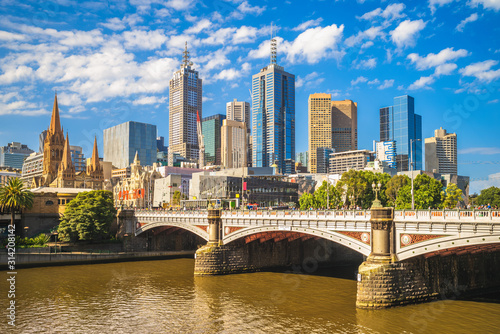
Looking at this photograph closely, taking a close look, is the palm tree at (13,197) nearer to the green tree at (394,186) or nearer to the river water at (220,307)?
the river water at (220,307)

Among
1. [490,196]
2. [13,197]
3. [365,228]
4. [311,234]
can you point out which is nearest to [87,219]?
[13,197]

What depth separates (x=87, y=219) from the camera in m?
82.1

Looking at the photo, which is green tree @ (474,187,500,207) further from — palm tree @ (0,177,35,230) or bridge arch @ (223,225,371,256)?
palm tree @ (0,177,35,230)

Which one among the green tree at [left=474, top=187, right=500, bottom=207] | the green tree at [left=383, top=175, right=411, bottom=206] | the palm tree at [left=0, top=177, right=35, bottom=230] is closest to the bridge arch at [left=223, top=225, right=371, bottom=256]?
the palm tree at [left=0, top=177, right=35, bottom=230]

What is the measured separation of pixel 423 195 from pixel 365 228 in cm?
3783

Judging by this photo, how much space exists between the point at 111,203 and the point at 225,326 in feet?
208

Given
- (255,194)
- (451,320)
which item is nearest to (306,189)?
(255,194)

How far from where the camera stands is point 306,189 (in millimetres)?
193375

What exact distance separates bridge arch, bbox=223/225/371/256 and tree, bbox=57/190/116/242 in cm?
3327

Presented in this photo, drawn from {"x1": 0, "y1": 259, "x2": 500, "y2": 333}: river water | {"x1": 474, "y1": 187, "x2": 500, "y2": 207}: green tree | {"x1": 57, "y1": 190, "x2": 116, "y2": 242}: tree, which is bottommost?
{"x1": 0, "y1": 259, "x2": 500, "y2": 333}: river water

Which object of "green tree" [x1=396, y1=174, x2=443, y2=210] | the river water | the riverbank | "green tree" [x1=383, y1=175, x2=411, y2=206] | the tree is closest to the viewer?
the river water

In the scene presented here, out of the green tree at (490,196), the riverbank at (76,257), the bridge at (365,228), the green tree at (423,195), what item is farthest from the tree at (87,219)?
the green tree at (490,196)

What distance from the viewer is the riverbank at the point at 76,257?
67.8 m

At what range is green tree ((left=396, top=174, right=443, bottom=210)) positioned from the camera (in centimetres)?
7675
